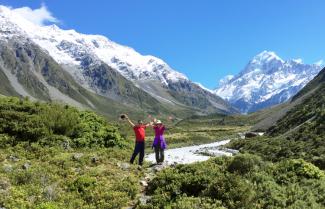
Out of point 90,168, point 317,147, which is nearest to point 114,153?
point 90,168

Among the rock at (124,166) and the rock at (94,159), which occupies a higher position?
the rock at (94,159)

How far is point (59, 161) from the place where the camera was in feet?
76.4

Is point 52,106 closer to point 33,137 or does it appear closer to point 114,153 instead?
point 33,137

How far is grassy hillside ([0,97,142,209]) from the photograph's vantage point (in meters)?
18.4

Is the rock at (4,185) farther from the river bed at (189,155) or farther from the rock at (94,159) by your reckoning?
the river bed at (189,155)

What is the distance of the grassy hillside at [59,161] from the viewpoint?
18375 millimetres

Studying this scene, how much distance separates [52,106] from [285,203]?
19227 mm

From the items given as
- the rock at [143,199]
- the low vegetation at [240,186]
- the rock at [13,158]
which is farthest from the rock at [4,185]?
the low vegetation at [240,186]

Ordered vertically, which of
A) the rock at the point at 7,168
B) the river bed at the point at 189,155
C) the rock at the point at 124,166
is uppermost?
the river bed at the point at 189,155

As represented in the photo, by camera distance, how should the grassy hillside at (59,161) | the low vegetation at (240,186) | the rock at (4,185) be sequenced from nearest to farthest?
1. the low vegetation at (240,186)
2. the grassy hillside at (59,161)
3. the rock at (4,185)

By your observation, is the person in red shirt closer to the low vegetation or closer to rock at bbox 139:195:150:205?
the low vegetation

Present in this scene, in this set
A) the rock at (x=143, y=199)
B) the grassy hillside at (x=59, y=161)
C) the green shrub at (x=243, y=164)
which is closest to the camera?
the rock at (x=143, y=199)

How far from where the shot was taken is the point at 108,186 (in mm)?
20109

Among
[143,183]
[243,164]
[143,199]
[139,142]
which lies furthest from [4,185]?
[243,164]
